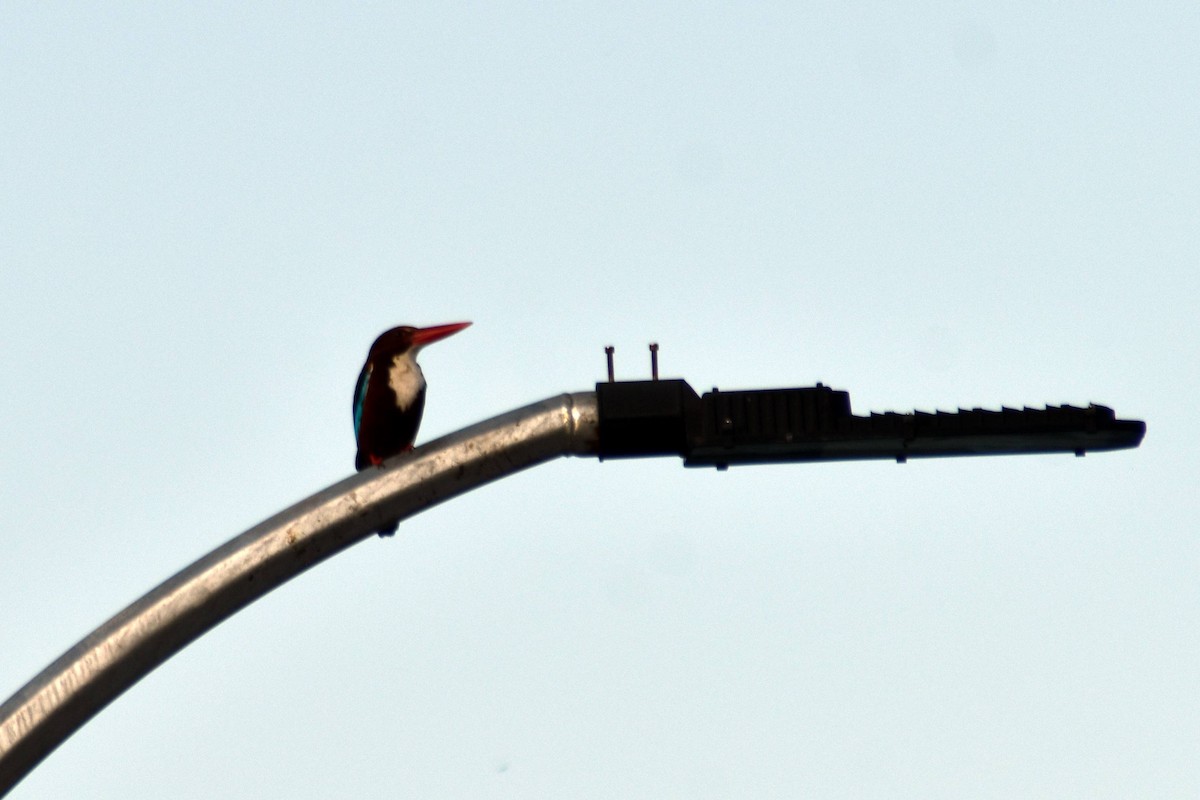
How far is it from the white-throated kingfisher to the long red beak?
10 mm

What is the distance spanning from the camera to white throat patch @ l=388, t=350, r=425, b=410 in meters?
8.11

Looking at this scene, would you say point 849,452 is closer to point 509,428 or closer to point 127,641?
point 509,428

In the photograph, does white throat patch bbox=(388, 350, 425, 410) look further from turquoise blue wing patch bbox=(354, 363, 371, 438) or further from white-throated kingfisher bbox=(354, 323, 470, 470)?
turquoise blue wing patch bbox=(354, 363, 371, 438)

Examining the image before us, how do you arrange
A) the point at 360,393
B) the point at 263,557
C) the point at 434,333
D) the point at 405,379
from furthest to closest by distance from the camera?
the point at 360,393
the point at 405,379
the point at 434,333
the point at 263,557

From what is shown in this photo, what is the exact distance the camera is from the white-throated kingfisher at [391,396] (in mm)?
8055

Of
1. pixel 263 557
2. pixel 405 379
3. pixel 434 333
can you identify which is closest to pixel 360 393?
pixel 405 379

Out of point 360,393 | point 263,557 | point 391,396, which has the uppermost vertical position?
point 360,393

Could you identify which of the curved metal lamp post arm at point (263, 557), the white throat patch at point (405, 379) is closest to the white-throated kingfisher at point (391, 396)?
the white throat patch at point (405, 379)

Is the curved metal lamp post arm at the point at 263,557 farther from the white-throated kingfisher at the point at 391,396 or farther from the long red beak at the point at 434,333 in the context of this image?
the white-throated kingfisher at the point at 391,396

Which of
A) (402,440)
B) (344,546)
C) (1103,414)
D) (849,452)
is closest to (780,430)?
(849,452)

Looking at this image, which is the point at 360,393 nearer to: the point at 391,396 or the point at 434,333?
the point at 391,396

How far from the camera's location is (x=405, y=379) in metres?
8.19

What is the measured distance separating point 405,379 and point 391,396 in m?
0.16

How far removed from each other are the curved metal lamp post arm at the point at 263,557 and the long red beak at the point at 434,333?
6.76 ft
